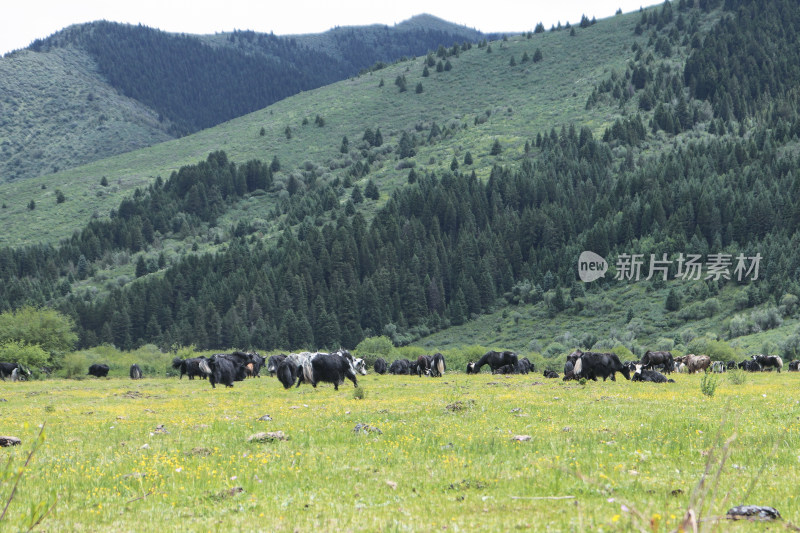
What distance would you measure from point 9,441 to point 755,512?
1553cm

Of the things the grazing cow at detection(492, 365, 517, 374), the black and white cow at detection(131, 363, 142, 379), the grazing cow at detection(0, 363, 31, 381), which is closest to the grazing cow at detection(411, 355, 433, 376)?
the grazing cow at detection(492, 365, 517, 374)

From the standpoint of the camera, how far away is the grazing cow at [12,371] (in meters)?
58.7

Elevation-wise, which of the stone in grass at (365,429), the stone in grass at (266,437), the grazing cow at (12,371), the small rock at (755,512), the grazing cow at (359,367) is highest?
the small rock at (755,512)

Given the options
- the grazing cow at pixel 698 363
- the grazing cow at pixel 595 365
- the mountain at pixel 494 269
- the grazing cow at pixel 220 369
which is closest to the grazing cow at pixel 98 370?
the grazing cow at pixel 220 369

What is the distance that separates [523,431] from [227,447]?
22.6ft

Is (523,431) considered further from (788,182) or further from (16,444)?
(788,182)

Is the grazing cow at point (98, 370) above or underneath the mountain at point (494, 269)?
above

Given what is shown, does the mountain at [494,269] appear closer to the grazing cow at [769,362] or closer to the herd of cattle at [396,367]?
the grazing cow at [769,362]

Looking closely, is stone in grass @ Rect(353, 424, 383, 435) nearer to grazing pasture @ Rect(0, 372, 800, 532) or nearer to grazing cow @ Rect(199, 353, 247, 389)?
grazing pasture @ Rect(0, 372, 800, 532)

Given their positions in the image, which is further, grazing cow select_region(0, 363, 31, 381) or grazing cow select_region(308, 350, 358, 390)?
grazing cow select_region(0, 363, 31, 381)

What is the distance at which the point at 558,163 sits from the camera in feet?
628

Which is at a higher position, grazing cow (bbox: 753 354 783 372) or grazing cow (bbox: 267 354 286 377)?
grazing cow (bbox: 267 354 286 377)

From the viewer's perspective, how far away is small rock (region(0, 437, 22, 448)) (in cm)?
1581

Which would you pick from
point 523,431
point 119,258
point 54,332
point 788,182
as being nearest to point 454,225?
point 788,182
